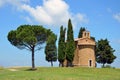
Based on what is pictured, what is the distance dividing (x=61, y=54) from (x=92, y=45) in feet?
25.5

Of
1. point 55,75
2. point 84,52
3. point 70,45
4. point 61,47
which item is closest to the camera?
point 55,75

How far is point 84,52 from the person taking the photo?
7588cm

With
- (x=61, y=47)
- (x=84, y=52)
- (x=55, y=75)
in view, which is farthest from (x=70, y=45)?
(x=55, y=75)

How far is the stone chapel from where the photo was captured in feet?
249

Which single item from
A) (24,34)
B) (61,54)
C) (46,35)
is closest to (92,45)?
(61,54)

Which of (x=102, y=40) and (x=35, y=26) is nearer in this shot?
(x=35, y=26)

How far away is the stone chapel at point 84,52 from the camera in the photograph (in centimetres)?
7594

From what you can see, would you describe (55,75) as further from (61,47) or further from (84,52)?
(84,52)

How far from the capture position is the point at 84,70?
6419 centimetres

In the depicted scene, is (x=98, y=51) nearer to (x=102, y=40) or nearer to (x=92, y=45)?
(x=102, y=40)

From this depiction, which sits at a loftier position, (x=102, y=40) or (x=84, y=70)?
(x=102, y=40)

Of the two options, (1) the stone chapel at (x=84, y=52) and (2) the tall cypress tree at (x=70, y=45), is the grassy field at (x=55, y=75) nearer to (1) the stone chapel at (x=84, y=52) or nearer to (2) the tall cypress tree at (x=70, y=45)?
(2) the tall cypress tree at (x=70, y=45)

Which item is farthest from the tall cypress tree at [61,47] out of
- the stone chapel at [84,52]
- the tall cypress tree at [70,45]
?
the stone chapel at [84,52]

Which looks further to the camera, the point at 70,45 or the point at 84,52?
the point at 84,52
